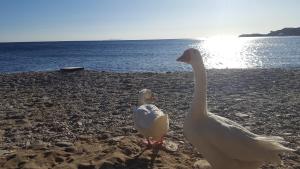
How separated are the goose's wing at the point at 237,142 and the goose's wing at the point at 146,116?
2.46 meters

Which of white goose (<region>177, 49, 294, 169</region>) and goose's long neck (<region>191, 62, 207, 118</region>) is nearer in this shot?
white goose (<region>177, 49, 294, 169</region>)

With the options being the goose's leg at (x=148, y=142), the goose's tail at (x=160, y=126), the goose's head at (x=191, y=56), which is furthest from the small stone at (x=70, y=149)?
the goose's head at (x=191, y=56)

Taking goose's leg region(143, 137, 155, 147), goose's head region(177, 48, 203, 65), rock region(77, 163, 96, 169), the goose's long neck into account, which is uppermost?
goose's head region(177, 48, 203, 65)

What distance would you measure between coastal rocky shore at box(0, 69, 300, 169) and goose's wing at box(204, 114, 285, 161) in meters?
1.31

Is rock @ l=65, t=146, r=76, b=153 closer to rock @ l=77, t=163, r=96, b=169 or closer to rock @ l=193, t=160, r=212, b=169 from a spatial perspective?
rock @ l=77, t=163, r=96, b=169

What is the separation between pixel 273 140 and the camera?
622cm

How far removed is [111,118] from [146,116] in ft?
12.2

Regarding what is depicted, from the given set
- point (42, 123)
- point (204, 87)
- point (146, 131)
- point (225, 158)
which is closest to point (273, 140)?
point (225, 158)

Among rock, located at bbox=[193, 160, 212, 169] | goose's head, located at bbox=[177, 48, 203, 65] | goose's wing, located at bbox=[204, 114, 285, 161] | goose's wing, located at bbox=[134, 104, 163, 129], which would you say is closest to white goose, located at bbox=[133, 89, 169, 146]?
goose's wing, located at bbox=[134, 104, 163, 129]

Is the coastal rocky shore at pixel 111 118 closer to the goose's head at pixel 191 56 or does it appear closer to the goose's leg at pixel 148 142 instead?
the goose's leg at pixel 148 142

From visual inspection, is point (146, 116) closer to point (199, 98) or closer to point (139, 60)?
point (199, 98)

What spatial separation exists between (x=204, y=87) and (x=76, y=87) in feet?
50.3

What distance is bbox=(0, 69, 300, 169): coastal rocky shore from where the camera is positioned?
25.2 ft

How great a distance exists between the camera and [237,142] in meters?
6.25
